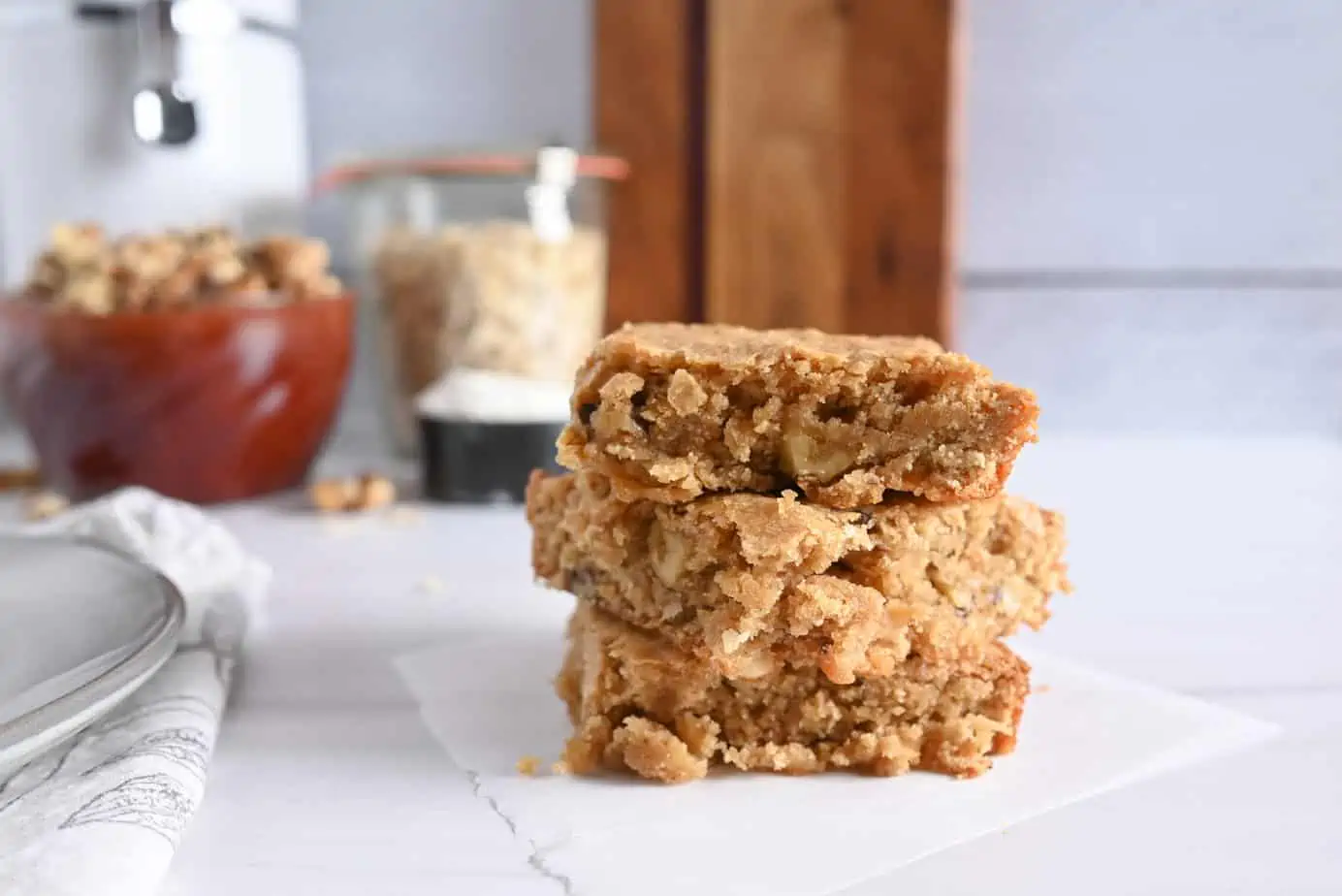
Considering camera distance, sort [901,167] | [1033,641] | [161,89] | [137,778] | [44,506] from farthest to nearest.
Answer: [901,167]
[161,89]
[44,506]
[1033,641]
[137,778]

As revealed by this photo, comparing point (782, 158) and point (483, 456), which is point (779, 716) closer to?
point (483, 456)

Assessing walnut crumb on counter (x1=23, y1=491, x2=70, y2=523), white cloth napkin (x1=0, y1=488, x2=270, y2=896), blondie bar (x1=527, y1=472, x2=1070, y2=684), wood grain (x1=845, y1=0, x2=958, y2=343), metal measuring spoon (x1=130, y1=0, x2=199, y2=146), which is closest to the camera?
white cloth napkin (x1=0, y1=488, x2=270, y2=896)

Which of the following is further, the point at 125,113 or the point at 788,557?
the point at 125,113

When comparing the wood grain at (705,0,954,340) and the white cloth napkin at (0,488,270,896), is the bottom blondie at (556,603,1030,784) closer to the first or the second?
the white cloth napkin at (0,488,270,896)

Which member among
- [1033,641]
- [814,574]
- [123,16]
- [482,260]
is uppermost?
[123,16]

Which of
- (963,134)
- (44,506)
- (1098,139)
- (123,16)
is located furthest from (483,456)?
(1098,139)

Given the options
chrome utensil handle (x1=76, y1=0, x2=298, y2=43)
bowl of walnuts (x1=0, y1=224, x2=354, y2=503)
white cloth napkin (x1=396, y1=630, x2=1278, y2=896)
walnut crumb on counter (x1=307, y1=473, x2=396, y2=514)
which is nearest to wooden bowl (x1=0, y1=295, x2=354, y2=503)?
bowl of walnuts (x1=0, y1=224, x2=354, y2=503)

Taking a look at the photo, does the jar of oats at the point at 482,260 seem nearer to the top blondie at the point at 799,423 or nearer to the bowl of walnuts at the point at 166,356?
the bowl of walnuts at the point at 166,356
